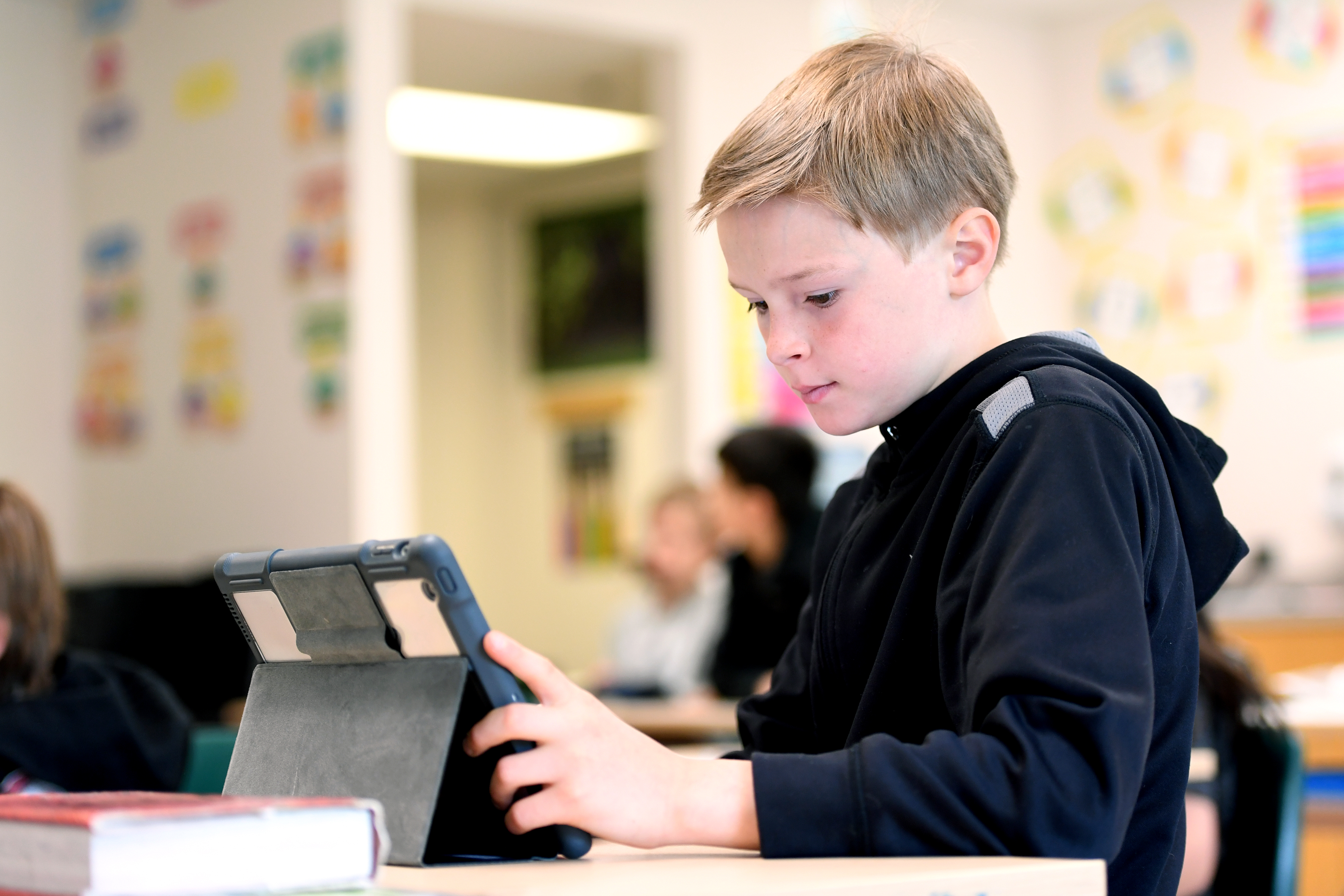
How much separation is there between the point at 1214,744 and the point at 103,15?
4.39 metres

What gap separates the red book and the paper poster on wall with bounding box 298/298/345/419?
3648mm

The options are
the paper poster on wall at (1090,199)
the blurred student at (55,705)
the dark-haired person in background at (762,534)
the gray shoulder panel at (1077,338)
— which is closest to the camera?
the gray shoulder panel at (1077,338)

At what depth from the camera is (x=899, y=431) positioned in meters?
1.02

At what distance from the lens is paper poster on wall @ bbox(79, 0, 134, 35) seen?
498 centimetres

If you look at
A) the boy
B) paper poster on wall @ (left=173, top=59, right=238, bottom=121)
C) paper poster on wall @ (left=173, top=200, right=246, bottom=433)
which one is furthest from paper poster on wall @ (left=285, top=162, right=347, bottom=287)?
the boy

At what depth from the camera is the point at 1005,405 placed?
0.90 meters

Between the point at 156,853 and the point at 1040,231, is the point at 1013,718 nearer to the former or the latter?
the point at 156,853

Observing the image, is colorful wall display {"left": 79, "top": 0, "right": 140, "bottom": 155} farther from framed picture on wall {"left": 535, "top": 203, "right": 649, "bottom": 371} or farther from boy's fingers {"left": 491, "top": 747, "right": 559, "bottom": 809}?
boy's fingers {"left": 491, "top": 747, "right": 559, "bottom": 809}

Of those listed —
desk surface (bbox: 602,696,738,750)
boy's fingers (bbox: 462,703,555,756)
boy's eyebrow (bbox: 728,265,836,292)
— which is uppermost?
boy's eyebrow (bbox: 728,265,836,292)

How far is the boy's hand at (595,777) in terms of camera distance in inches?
31.7

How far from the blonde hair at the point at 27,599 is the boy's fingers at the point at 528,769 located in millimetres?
1242

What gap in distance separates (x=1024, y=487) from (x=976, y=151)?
26 centimetres

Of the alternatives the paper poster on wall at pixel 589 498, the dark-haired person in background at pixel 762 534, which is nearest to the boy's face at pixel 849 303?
the dark-haired person in background at pixel 762 534

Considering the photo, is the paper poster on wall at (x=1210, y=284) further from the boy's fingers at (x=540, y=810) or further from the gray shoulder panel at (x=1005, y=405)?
the boy's fingers at (x=540, y=810)
